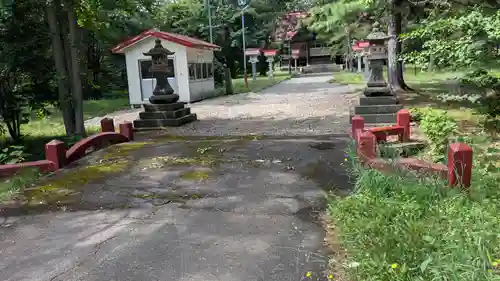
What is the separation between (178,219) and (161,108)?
8024 millimetres

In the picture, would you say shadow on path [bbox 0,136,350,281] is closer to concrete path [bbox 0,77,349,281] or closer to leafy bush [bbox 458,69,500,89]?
concrete path [bbox 0,77,349,281]

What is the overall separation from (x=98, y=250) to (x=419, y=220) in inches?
102

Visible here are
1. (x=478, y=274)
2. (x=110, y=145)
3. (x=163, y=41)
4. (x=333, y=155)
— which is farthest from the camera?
(x=163, y=41)

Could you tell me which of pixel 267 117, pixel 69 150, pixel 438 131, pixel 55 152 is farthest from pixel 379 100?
pixel 55 152

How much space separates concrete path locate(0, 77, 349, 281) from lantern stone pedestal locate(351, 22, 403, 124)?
3.83 meters

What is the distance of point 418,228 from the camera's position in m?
3.38

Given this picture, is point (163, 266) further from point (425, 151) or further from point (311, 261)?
point (425, 151)

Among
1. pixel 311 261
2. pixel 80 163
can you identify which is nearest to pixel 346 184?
pixel 311 261

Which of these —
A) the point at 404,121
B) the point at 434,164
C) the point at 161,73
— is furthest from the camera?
the point at 161,73

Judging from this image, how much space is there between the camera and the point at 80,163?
22.6ft

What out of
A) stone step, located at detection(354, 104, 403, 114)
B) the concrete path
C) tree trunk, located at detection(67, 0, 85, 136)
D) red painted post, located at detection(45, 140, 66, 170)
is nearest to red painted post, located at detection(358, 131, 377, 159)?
the concrete path

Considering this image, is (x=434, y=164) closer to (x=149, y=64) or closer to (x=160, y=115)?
(x=160, y=115)

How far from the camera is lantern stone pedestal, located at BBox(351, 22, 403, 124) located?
33.9 ft

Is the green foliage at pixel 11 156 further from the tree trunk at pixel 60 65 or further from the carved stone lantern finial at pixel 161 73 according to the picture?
the carved stone lantern finial at pixel 161 73
